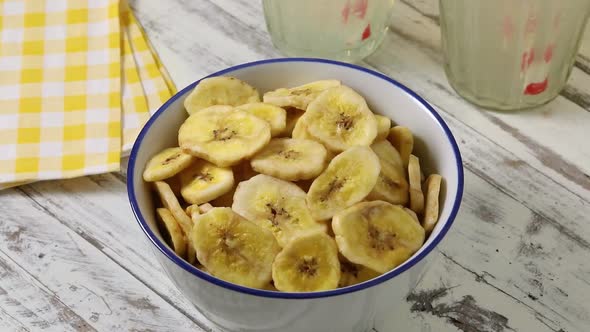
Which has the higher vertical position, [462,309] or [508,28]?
[508,28]

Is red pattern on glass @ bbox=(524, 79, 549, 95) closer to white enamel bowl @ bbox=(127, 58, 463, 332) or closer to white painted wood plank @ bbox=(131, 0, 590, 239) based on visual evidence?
white painted wood plank @ bbox=(131, 0, 590, 239)

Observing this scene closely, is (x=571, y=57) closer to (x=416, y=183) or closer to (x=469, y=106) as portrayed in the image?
(x=469, y=106)

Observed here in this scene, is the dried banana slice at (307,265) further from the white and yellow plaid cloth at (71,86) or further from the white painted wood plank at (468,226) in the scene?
the white and yellow plaid cloth at (71,86)

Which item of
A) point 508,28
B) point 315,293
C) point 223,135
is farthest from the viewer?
point 508,28

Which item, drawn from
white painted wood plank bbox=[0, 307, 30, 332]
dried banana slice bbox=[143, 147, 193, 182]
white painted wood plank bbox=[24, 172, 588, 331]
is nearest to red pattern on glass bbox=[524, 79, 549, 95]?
white painted wood plank bbox=[24, 172, 588, 331]

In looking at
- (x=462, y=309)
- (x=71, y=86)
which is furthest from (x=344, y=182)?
(x=71, y=86)

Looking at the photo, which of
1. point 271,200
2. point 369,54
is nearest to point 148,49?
point 369,54

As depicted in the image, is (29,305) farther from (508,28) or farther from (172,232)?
(508,28)
